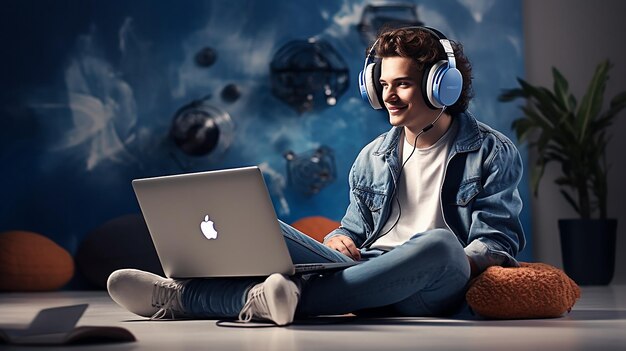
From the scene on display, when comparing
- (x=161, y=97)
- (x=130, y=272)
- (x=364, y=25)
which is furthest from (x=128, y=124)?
(x=130, y=272)

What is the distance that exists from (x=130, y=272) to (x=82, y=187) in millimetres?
3035

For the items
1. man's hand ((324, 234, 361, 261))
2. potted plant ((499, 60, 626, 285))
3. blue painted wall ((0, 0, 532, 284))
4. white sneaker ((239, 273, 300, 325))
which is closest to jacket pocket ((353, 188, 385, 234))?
man's hand ((324, 234, 361, 261))

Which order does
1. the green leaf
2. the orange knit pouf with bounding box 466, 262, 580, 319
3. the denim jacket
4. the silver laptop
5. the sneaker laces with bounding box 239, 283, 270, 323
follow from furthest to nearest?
the green leaf < the denim jacket < the orange knit pouf with bounding box 466, 262, 580, 319 < the sneaker laces with bounding box 239, 283, 270, 323 < the silver laptop

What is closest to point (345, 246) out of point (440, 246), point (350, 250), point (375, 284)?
point (350, 250)

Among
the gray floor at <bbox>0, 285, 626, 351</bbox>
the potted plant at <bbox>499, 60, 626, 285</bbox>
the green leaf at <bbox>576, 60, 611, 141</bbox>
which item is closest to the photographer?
the gray floor at <bbox>0, 285, 626, 351</bbox>

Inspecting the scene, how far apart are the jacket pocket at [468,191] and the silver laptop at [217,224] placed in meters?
0.40

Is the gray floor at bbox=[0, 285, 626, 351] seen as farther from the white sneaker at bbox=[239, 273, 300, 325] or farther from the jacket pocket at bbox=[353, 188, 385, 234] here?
the jacket pocket at bbox=[353, 188, 385, 234]

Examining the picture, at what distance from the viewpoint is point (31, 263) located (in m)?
5.22

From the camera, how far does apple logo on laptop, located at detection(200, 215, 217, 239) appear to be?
97.5 inches

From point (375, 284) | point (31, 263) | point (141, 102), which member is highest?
point (141, 102)

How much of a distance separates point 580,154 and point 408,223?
289cm

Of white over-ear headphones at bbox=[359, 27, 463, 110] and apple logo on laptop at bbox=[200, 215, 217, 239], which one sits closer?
apple logo on laptop at bbox=[200, 215, 217, 239]

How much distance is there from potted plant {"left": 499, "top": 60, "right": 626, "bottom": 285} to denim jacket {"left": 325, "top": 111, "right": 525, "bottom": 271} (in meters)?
2.65

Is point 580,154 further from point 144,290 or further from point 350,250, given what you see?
point 144,290
